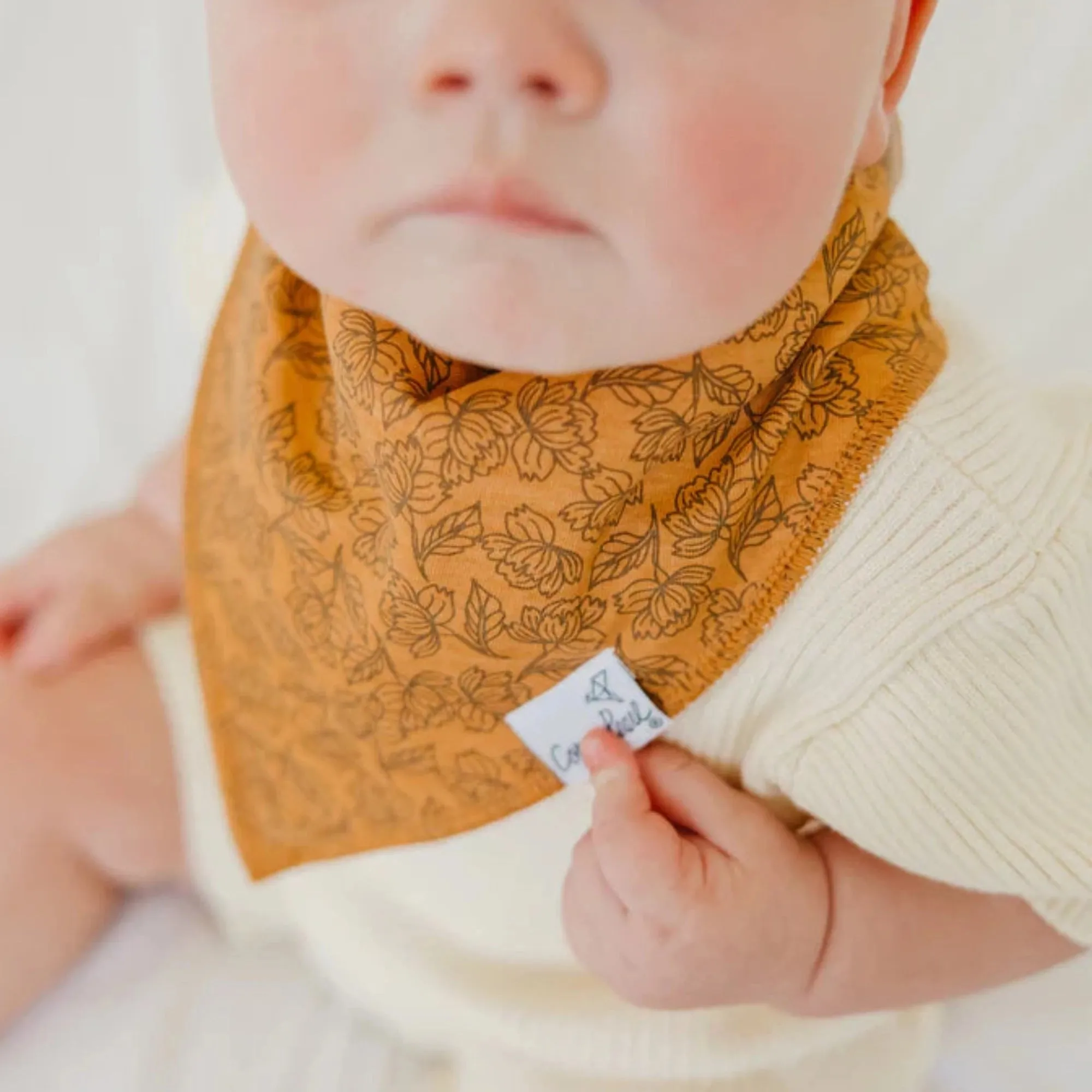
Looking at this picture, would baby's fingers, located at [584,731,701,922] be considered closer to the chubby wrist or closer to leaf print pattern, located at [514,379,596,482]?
leaf print pattern, located at [514,379,596,482]

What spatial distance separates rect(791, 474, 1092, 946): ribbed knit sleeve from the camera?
52 cm

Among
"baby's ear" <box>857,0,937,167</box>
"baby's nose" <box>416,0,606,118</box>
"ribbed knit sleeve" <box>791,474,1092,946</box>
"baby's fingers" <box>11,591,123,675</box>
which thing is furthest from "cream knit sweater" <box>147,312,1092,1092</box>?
"baby's fingers" <box>11,591,123,675</box>

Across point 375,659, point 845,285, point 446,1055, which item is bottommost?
point 446,1055

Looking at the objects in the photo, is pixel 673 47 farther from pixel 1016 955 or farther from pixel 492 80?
pixel 1016 955

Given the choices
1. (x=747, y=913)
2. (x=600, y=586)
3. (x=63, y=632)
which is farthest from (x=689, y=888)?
(x=63, y=632)

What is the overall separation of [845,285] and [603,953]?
0.34 m

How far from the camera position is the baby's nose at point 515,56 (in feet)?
1.34

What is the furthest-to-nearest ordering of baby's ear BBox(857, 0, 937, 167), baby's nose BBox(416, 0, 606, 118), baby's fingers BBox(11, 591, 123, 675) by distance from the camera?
1. baby's fingers BBox(11, 591, 123, 675)
2. baby's ear BBox(857, 0, 937, 167)
3. baby's nose BBox(416, 0, 606, 118)

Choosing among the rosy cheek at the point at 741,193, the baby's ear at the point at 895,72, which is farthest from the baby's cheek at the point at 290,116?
the baby's ear at the point at 895,72

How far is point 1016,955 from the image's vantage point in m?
0.63

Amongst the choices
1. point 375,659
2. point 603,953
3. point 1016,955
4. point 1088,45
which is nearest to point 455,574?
point 375,659

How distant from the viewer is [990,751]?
54 cm

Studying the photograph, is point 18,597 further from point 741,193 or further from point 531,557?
point 741,193

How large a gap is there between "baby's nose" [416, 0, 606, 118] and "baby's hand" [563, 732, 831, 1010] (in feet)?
1.01
